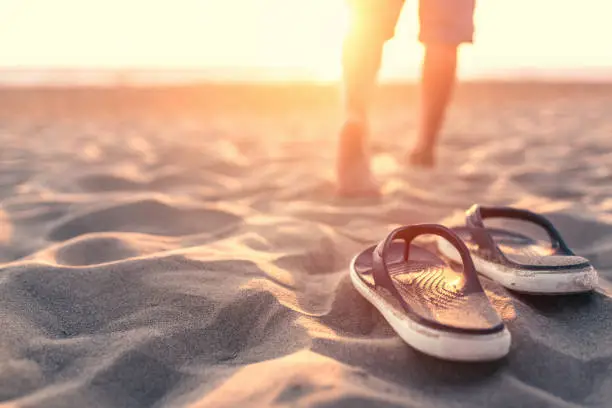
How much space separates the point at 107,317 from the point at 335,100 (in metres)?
7.24

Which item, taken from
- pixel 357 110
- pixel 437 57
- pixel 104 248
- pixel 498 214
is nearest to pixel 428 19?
pixel 437 57

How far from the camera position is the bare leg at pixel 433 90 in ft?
7.73

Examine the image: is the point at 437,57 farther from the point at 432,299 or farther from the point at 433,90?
the point at 432,299

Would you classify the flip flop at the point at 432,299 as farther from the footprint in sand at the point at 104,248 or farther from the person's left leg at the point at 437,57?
the person's left leg at the point at 437,57

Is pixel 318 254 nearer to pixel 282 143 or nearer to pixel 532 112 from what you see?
pixel 282 143

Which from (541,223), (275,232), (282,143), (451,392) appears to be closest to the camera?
(451,392)

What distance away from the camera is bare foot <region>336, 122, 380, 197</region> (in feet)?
7.76

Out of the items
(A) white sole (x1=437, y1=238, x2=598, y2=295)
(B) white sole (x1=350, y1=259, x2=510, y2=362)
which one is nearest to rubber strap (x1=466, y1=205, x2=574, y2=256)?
(A) white sole (x1=437, y1=238, x2=598, y2=295)

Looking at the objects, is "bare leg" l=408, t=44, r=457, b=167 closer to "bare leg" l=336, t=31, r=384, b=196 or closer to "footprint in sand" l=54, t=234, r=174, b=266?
"bare leg" l=336, t=31, r=384, b=196

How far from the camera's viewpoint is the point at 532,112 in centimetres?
612

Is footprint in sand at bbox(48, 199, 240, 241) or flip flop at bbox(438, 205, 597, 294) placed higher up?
flip flop at bbox(438, 205, 597, 294)

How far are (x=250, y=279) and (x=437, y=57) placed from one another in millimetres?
1432

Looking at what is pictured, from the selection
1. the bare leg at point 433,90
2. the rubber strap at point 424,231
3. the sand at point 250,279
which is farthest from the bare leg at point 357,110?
the rubber strap at point 424,231

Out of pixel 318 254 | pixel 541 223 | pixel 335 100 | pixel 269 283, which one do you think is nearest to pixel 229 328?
pixel 269 283
